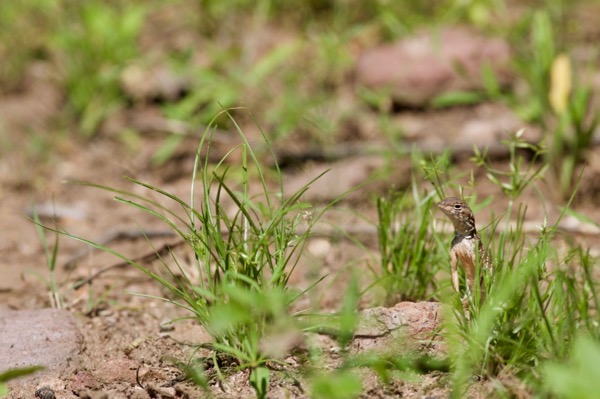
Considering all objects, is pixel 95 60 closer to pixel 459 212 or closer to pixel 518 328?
pixel 459 212

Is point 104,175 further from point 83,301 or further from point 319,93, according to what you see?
point 83,301

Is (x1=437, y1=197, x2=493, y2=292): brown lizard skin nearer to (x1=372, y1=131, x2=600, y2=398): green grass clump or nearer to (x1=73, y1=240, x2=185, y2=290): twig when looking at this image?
(x1=372, y1=131, x2=600, y2=398): green grass clump

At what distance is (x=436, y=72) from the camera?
5.53 m

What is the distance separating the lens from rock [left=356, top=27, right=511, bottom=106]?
5527 millimetres

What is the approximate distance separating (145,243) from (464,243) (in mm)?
1892

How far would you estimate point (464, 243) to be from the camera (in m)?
2.93

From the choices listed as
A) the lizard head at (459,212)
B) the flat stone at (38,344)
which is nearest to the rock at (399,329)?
the lizard head at (459,212)

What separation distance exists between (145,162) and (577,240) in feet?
9.38

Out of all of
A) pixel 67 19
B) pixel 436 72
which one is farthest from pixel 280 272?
pixel 67 19

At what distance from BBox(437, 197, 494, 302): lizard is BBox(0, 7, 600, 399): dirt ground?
182 millimetres

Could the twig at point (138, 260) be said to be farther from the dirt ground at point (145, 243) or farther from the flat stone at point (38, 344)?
the flat stone at point (38, 344)

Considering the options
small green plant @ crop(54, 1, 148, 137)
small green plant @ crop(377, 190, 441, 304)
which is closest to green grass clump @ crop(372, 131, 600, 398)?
small green plant @ crop(377, 190, 441, 304)

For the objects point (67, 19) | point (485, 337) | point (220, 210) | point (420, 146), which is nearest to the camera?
point (485, 337)

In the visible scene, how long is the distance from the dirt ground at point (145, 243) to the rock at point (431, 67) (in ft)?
0.57
